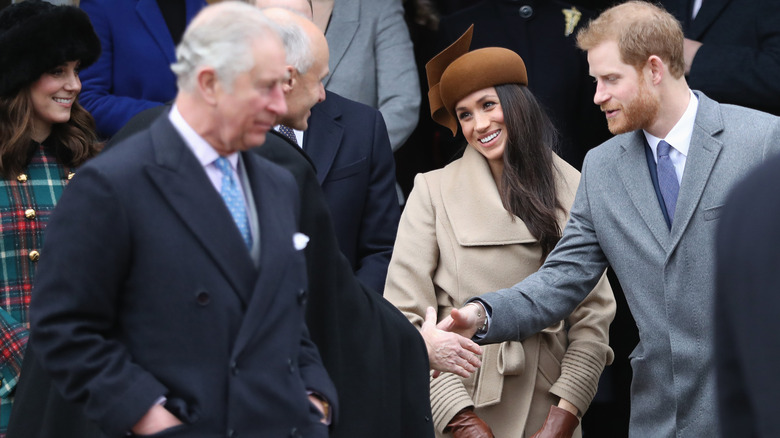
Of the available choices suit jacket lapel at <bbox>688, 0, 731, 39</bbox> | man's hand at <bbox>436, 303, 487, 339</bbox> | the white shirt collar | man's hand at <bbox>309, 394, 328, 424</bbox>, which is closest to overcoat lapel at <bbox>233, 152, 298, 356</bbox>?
man's hand at <bbox>309, 394, 328, 424</bbox>

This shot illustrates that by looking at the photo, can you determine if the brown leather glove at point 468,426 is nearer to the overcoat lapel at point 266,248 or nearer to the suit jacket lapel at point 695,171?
the suit jacket lapel at point 695,171

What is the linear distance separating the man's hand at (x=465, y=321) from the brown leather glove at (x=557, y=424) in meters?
0.46

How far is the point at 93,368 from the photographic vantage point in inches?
90.4

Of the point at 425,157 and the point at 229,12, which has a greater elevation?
the point at 229,12

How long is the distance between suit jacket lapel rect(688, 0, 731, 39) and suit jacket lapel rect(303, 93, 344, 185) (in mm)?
1623

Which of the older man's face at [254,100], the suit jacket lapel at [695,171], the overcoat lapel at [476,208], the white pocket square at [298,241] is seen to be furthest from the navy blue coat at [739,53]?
the older man's face at [254,100]

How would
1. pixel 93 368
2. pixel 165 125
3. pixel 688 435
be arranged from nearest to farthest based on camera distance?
pixel 93 368 → pixel 165 125 → pixel 688 435

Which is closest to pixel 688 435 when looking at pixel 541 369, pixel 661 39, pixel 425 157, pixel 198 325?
pixel 541 369

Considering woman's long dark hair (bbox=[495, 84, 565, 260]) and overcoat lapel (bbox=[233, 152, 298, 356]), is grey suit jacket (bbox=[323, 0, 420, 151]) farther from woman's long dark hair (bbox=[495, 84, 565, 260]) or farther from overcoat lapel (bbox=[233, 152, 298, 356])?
overcoat lapel (bbox=[233, 152, 298, 356])

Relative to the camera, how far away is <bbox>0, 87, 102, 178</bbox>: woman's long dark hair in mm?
4062

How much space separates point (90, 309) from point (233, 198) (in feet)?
1.24

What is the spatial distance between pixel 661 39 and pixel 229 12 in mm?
1927

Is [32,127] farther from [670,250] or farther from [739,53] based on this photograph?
[739,53]

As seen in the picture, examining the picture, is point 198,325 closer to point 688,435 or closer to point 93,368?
point 93,368
